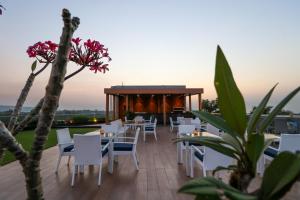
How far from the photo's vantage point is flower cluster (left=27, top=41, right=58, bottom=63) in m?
1.40

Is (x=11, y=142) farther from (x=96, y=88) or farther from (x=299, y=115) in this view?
(x=96, y=88)

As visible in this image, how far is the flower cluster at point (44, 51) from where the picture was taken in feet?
4.58

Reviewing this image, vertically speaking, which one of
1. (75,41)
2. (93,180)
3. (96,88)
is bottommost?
(93,180)

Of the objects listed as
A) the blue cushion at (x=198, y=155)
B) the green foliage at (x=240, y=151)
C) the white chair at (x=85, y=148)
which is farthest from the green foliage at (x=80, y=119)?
the green foliage at (x=240, y=151)

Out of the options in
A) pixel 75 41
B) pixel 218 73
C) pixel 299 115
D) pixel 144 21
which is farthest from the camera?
pixel 144 21

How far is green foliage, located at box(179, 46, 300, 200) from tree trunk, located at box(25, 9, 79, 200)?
1.44ft

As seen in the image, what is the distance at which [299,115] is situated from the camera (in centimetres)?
745

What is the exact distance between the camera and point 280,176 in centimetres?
55

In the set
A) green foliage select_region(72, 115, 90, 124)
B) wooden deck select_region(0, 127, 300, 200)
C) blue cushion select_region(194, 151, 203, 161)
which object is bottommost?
wooden deck select_region(0, 127, 300, 200)

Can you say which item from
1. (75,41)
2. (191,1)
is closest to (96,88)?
(191,1)

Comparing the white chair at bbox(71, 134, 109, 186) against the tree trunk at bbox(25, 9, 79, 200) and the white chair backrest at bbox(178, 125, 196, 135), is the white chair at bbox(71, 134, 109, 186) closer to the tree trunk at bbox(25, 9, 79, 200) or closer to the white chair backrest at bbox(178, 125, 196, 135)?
the white chair backrest at bbox(178, 125, 196, 135)

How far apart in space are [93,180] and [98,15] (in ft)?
20.8

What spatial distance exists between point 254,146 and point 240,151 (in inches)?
3.5

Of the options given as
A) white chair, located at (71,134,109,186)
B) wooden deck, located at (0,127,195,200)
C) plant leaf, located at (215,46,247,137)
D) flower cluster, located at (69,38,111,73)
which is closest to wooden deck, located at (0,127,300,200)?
wooden deck, located at (0,127,195,200)
